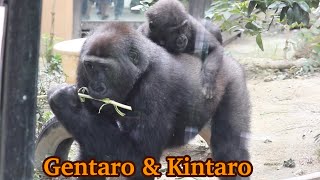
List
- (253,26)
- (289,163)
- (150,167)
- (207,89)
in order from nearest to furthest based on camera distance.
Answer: (150,167)
(207,89)
(253,26)
(289,163)

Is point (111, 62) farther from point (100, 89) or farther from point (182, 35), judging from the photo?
point (182, 35)

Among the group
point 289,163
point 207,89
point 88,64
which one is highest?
point 88,64

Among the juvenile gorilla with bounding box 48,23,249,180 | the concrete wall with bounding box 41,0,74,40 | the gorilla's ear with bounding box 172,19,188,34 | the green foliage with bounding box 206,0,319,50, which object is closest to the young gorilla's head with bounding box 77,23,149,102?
the juvenile gorilla with bounding box 48,23,249,180

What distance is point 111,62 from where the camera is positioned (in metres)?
1.69

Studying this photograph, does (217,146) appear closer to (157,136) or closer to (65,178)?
(157,136)

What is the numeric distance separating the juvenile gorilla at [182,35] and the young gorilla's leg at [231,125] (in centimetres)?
13

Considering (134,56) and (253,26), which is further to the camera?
(253,26)

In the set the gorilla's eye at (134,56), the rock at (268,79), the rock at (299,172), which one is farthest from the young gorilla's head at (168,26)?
the rock at (268,79)

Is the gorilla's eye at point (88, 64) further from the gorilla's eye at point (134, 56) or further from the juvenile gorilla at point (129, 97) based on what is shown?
the gorilla's eye at point (134, 56)

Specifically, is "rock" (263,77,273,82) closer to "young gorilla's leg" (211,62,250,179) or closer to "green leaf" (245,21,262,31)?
"green leaf" (245,21,262,31)

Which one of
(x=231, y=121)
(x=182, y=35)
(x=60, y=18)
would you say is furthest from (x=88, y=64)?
(x=231, y=121)

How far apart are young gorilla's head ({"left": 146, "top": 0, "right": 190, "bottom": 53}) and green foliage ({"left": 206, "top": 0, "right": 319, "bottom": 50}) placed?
0.69 feet

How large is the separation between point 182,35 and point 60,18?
16.6 inches

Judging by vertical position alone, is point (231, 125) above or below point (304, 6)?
below
